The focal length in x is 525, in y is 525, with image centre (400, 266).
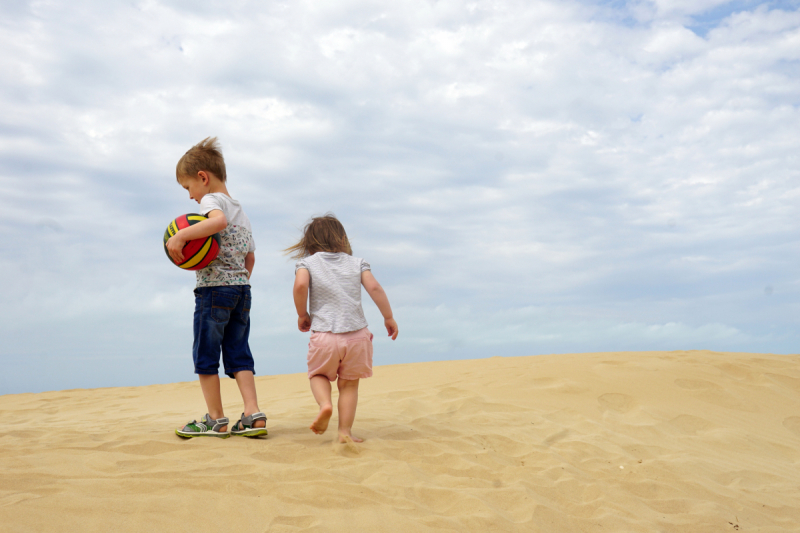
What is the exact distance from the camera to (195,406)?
7.32 m

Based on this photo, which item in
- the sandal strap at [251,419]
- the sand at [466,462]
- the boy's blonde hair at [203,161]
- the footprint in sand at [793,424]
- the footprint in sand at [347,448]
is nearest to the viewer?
the sand at [466,462]

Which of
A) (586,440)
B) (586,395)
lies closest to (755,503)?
(586,440)

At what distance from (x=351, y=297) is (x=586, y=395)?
3.38m

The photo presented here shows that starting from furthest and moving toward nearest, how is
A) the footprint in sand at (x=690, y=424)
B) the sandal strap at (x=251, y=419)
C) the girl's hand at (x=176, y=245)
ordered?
the footprint in sand at (x=690, y=424) < the sandal strap at (x=251, y=419) < the girl's hand at (x=176, y=245)

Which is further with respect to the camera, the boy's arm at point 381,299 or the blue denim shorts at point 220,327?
the boy's arm at point 381,299

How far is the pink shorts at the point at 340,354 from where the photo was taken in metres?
3.83

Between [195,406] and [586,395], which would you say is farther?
[195,406]

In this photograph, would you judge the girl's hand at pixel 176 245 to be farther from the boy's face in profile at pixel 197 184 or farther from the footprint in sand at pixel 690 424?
the footprint in sand at pixel 690 424

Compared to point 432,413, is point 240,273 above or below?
above

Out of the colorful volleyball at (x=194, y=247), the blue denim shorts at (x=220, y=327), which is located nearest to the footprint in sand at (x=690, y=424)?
the blue denim shorts at (x=220, y=327)

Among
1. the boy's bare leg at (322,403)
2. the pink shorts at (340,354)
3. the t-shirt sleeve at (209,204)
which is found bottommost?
the boy's bare leg at (322,403)

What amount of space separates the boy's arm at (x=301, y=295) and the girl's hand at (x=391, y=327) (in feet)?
1.98

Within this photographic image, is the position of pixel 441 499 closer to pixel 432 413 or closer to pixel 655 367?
pixel 432 413

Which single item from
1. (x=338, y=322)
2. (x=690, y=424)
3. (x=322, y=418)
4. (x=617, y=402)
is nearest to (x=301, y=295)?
(x=338, y=322)
